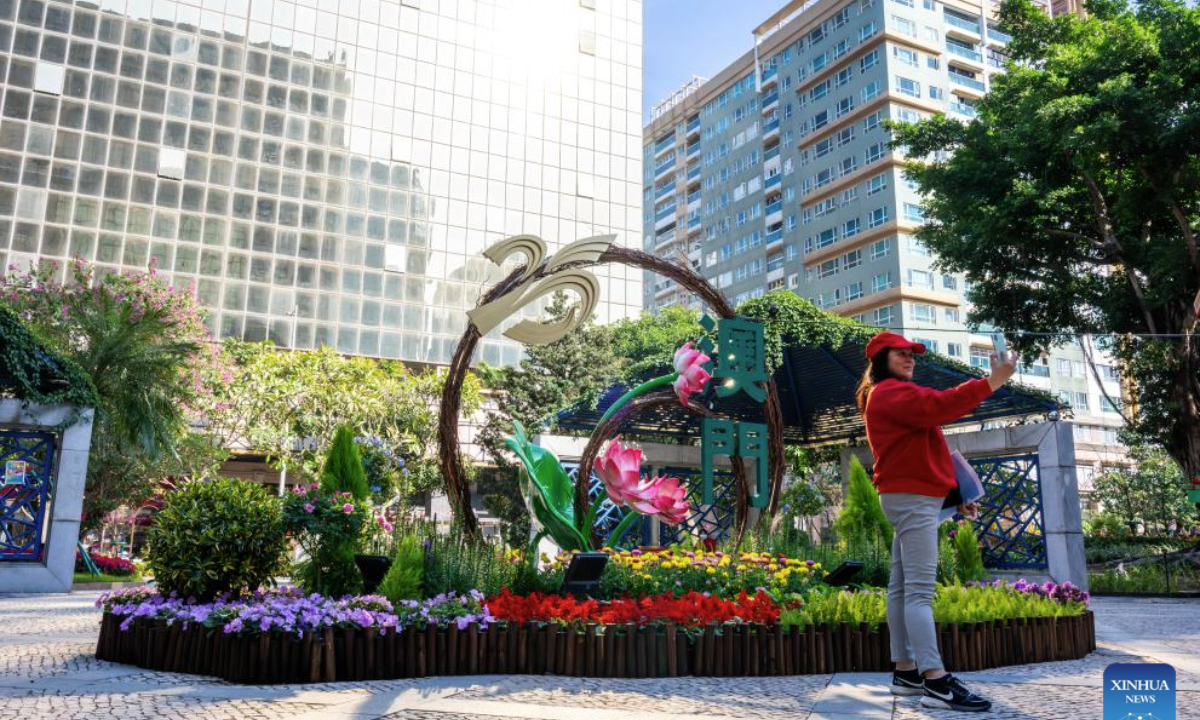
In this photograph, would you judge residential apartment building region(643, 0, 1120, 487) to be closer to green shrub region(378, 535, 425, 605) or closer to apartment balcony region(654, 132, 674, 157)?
apartment balcony region(654, 132, 674, 157)

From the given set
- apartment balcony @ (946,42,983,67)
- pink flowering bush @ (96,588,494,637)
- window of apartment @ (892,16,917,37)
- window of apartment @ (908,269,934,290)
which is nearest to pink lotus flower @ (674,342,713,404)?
pink flowering bush @ (96,588,494,637)

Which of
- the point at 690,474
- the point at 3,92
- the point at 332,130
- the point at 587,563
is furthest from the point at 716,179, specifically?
the point at 587,563

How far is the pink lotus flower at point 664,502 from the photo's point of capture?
267 inches

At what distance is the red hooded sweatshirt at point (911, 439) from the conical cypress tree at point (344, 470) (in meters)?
4.12

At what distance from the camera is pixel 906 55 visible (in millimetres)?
44625

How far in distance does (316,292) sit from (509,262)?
40.5 ft

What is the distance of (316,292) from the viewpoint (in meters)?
38.1

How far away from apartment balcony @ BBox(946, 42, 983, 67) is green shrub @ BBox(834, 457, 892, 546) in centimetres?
4502

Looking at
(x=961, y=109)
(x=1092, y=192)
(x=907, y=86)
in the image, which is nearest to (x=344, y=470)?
(x=1092, y=192)

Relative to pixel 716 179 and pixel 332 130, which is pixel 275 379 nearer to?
pixel 332 130

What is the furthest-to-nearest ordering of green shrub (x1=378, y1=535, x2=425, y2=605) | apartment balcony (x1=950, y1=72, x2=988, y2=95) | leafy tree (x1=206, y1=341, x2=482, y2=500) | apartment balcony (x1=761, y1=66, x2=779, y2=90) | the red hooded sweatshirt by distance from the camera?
apartment balcony (x1=761, y1=66, x2=779, y2=90)
apartment balcony (x1=950, y1=72, x2=988, y2=95)
leafy tree (x1=206, y1=341, x2=482, y2=500)
green shrub (x1=378, y1=535, x2=425, y2=605)
the red hooded sweatshirt

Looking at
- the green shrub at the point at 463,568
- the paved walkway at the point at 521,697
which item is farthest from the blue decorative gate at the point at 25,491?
the green shrub at the point at 463,568

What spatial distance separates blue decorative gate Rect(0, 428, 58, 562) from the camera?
37.1ft

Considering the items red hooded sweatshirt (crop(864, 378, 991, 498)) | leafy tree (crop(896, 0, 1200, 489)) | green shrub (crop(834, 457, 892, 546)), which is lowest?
green shrub (crop(834, 457, 892, 546))
